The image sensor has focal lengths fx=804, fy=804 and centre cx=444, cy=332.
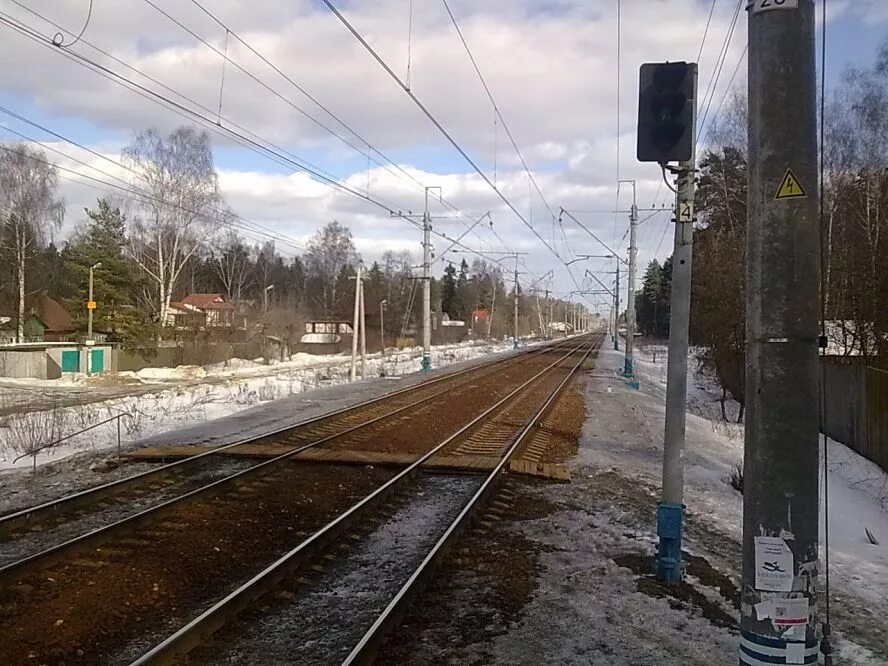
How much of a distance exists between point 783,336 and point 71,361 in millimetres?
47113

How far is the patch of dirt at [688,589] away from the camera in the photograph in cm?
647

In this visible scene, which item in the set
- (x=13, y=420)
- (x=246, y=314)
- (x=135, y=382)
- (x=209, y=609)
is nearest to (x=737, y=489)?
(x=209, y=609)

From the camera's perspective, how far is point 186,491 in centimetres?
1049

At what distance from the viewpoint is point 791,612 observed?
3.09 m

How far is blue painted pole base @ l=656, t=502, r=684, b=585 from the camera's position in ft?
23.5

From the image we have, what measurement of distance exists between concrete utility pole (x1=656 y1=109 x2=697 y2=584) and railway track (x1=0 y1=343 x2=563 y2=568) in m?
5.42

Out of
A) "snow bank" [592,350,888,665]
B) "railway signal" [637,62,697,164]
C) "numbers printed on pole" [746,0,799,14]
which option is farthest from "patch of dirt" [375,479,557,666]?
"numbers printed on pole" [746,0,799,14]

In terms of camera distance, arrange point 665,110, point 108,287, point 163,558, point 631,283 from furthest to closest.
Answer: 1. point 108,287
2. point 631,283
3. point 163,558
4. point 665,110

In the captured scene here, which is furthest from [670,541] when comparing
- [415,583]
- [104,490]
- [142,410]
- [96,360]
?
[96,360]

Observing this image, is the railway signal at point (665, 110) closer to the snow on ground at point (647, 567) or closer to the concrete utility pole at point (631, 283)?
the snow on ground at point (647, 567)

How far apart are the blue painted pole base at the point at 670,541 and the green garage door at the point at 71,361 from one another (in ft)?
143

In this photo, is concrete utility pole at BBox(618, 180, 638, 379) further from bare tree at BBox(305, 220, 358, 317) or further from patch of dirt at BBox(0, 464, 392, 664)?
bare tree at BBox(305, 220, 358, 317)

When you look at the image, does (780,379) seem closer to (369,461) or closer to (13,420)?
(369,461)

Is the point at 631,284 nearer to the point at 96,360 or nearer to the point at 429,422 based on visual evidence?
the point at 429,422
